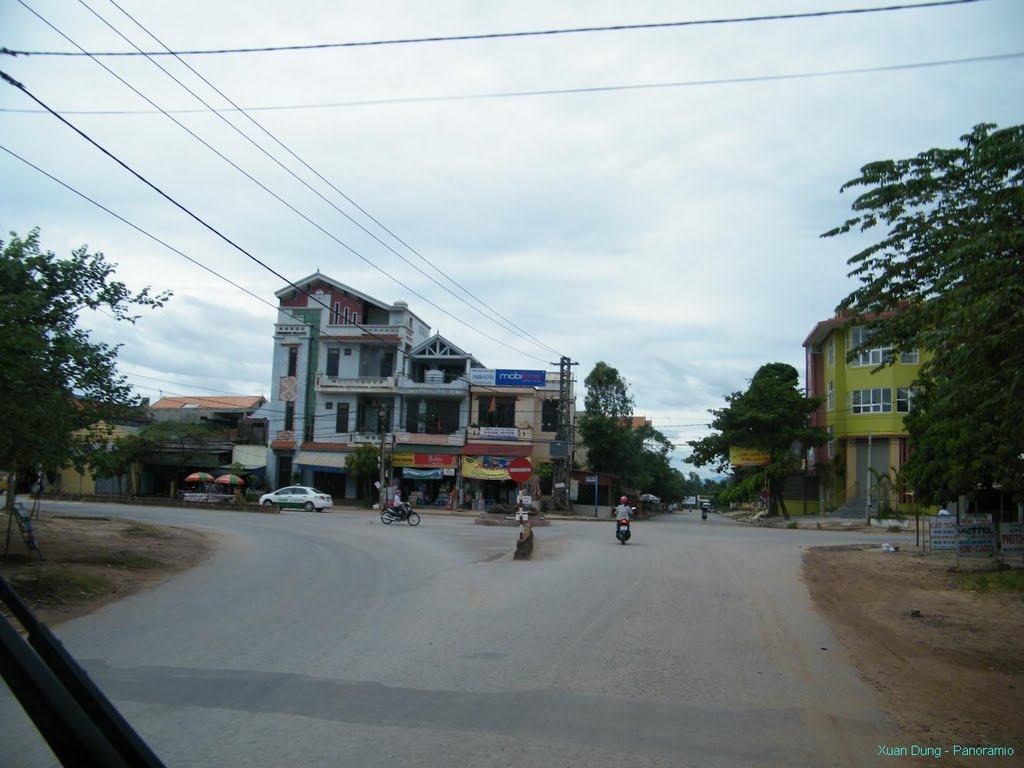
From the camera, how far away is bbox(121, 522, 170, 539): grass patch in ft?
73.8

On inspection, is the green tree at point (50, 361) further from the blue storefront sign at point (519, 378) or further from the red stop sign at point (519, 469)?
the blue storefront sign at point (519, 378)

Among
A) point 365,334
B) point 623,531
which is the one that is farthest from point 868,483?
point 365,334

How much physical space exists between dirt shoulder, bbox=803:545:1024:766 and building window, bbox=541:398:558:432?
33329 mm

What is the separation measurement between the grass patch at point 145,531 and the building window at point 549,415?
30954 mm

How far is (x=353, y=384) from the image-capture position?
52.7 m

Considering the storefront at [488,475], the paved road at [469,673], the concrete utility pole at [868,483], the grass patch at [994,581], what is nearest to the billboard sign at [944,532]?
the grass patch at [994,581]

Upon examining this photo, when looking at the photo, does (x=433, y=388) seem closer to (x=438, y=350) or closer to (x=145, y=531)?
(x=438, y=350)

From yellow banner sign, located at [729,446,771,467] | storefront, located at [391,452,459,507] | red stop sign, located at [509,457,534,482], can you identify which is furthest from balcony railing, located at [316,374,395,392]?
yellow banner sign, located at [729,446,771,467]

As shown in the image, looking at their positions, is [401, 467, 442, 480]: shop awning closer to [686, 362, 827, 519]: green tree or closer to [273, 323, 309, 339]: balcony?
[273, 323, 309, 339]: balcony

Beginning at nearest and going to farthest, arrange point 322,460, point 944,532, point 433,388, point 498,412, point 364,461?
1. point 944,532
2. point 364,461
3. point 322,460
4. point 433,388
5. point 498,412

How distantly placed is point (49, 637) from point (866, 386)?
165 ft

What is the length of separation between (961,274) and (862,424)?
41.7 m

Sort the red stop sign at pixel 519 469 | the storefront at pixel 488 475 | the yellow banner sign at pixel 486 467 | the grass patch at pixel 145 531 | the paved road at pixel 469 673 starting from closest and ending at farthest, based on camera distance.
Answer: the paved road at pixel 469 673 → the grass patch at pixel 145 531 → the red stop sign at pixel 519 469 → the yellow banner sign at pixel 486 467 → the storefront at pixel 488 475

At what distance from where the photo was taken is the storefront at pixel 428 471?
5106cm
